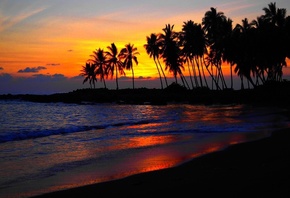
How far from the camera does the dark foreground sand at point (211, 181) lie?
4.94 metres

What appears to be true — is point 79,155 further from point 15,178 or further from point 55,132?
point 55,132

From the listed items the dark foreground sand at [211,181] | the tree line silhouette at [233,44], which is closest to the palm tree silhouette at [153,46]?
the tree line silhouette at [233,44]

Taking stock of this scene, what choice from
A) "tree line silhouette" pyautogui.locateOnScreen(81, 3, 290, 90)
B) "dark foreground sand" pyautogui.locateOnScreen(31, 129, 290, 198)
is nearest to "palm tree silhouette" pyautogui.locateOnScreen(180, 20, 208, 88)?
"tree line silhouette" pyautogui.locateOnScreen(81, 3, 290, 90)

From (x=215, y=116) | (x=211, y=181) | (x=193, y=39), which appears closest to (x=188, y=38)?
(x=193, y=39)

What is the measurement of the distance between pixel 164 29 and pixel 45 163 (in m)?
53.3

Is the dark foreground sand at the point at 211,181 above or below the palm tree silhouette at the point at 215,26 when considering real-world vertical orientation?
below

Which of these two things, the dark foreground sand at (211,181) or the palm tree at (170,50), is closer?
the dark foreground sand at (211,181)

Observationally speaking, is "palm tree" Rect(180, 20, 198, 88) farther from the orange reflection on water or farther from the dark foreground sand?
the dark foreground sand

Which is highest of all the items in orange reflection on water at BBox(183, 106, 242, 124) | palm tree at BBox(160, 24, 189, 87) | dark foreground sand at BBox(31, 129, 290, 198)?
palm tree at BBox(160, 24, 189, 87)

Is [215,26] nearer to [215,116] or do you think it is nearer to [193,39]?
[193,39]

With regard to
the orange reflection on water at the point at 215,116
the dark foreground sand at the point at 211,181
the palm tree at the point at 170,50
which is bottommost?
the orange reflection on water at the point at 215,116

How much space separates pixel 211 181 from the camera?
5.57 meters

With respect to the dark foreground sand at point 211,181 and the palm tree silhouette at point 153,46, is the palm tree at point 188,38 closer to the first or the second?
the palm tree silhouette at point 153,46

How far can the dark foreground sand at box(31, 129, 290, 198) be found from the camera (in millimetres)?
4938
